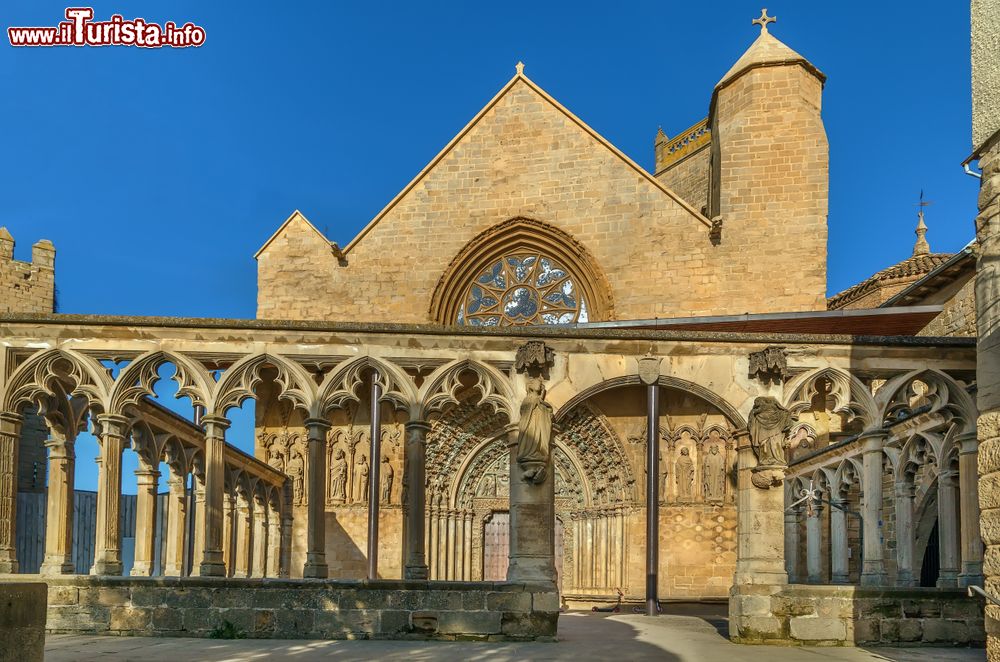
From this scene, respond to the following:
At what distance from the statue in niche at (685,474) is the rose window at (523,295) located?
10.5 feet

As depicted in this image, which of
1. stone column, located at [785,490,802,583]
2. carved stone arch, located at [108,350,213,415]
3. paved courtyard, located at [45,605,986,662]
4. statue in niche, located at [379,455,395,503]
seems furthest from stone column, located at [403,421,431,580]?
stone column, located at [785,490,802,583]

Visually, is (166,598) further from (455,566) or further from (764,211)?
(764,211)

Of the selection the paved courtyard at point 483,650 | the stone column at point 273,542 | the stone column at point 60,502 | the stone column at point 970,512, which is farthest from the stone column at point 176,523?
the stone column at point 970,512

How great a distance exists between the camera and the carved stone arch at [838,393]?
11.4m

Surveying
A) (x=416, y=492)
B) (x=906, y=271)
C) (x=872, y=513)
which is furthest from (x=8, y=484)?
(x=906, y=271)

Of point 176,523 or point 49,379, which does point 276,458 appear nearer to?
point 176,523

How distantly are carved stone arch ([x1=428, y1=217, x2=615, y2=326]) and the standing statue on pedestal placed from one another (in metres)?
8.49

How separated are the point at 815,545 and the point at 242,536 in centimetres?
1021

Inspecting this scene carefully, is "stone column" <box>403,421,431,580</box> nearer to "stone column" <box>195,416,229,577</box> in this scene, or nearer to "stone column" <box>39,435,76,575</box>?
"stone column" <box>195,416,229,577</box>

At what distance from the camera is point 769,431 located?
10930 mm

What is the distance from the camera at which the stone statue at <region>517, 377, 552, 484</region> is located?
11.1 m

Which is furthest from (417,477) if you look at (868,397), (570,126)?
(570,126)

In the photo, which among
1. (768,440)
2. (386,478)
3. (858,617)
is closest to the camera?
(858,617)

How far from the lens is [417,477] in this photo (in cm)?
1149
